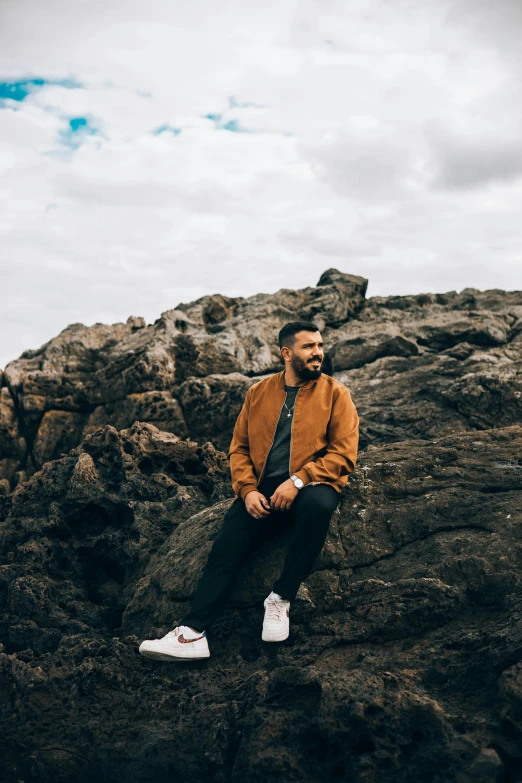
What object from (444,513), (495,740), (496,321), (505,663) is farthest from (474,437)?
(496,321)

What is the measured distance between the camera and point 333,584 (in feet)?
23.9

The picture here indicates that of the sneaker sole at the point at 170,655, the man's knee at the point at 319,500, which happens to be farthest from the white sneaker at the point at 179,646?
the man's knee at the point at 319,500

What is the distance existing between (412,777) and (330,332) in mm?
19978

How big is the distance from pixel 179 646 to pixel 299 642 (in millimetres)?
1300

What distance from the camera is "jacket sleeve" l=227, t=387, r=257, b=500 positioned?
7805mm

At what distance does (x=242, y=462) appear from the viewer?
8141 millimetres

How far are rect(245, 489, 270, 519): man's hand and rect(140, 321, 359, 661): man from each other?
1 centimetres

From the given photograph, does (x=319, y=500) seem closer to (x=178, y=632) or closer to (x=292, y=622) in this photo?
(x=292, y=622)

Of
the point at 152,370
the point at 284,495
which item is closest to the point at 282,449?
the point at 284,495

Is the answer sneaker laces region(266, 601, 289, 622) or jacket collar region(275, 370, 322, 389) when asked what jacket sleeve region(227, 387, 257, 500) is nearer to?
jacket collar region(275, 370, 322, 389)

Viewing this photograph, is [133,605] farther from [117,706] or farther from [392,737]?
[392,737]

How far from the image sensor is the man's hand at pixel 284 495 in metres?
7.25

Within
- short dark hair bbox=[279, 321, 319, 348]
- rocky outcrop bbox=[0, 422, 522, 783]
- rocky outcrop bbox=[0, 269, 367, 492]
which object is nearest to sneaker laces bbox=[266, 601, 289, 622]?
rocky outcrop bbox=[0, 422, 522, 783]

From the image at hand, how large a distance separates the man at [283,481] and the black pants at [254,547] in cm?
1
